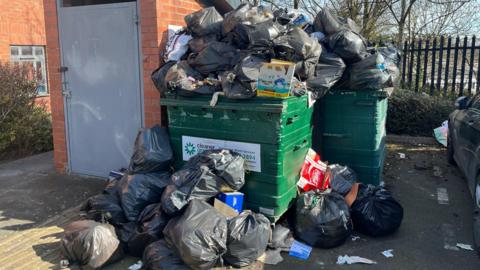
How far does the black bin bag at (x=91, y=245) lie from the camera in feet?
11.2

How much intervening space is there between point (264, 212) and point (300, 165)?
26.8 inches

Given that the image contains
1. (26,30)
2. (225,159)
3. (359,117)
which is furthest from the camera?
(26,30)

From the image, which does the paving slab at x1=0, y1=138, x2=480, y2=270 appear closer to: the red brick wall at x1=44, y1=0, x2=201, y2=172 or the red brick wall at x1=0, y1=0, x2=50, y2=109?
the red brick wall at x1=44, y1=0, x2=201, y2=172

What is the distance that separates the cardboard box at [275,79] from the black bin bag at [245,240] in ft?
3.56

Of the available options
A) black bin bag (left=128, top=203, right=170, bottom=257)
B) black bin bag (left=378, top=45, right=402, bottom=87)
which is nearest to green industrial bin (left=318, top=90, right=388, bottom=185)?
black bin bag (left=378, top=45, right=402, bottom=87)

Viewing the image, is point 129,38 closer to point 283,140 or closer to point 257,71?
point 257,71

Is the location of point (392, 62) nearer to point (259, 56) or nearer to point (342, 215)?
point (259, 56)

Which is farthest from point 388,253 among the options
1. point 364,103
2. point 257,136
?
point 364,103

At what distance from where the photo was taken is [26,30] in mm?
10492

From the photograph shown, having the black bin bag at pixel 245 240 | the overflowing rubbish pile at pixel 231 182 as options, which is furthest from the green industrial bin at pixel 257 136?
the black bin bag at pixel 245 240

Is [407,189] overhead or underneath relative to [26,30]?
underneath

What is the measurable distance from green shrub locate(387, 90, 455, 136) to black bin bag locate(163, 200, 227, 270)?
18.9 ft

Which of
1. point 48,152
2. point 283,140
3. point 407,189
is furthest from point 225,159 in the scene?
point 48,152

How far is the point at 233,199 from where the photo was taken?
3.75 metres
